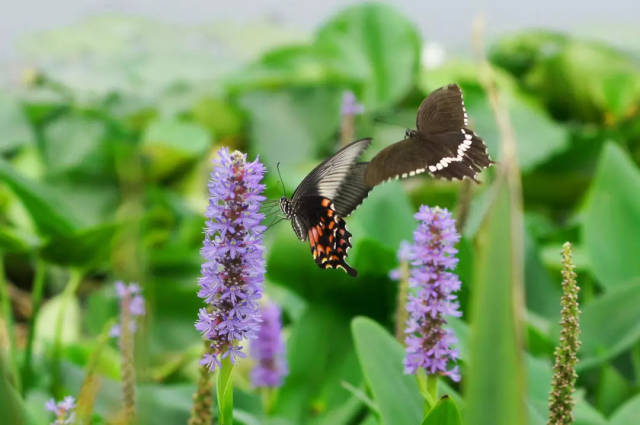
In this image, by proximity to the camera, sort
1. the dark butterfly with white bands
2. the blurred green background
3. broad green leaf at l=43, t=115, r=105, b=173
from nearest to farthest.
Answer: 1. the dark butterfly with white bands
2. the blurred green background
3. broad green leaf at l=43, t=115, r=105, b=173

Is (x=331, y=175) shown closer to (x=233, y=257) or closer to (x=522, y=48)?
(x=233, y=257)

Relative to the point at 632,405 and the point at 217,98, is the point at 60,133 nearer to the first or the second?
the point at 217,98

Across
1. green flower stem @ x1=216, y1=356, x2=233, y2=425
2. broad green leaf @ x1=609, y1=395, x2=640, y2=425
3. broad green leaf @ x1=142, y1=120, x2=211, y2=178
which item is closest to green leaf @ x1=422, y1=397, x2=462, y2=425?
green flower stem @ x1=216, y1=356, x2=233, y2=425

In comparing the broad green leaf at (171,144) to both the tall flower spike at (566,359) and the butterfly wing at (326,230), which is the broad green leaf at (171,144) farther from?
the tall flower spike at (566,359)

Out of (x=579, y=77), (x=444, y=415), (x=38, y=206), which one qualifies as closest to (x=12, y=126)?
(x=38, y=206)

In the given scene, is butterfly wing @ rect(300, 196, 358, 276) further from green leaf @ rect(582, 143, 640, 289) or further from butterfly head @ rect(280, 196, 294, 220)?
green leaf @ rect(582, 143, 640, 289)

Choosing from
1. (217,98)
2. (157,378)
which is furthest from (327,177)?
(217,98)
